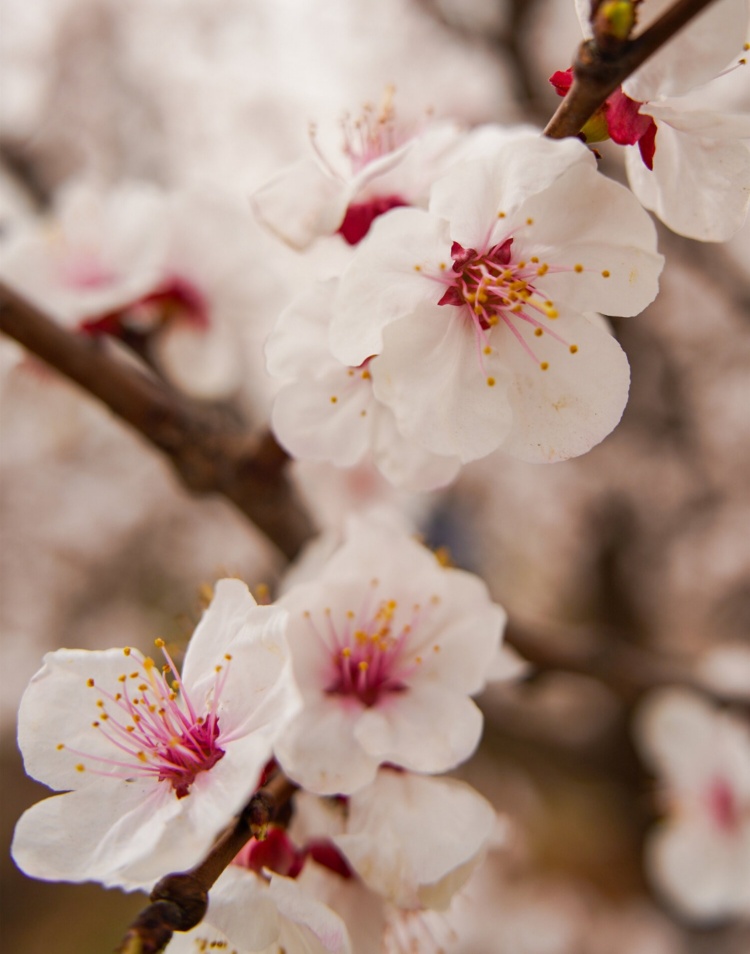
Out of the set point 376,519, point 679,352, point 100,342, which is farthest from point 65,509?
point 376,519

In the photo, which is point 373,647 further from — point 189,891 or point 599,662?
point 599,662

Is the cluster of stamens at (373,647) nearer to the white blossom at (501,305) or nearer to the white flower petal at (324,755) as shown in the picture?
the white flower petal at (324,755)

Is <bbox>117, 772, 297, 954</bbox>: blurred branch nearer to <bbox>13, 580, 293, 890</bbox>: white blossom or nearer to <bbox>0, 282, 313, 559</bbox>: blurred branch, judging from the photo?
<bbox>13, 580, 293, 890</bbox>: white blossom

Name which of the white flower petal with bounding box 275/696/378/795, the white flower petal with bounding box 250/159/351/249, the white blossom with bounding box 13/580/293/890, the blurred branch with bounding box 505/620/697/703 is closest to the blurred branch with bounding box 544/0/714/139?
the white flower petal with bounding box 250/159/351/249

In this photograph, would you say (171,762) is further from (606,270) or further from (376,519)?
(606,270)

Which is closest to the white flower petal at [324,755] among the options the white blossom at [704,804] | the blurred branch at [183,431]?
the blurred branch at [183,431]

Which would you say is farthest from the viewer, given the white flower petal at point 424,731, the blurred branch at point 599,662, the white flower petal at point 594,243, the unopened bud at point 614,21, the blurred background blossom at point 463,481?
the blurred background blossom at point 463,481

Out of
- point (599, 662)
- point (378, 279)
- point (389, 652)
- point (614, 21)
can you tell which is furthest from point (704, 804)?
point (614, 21)
